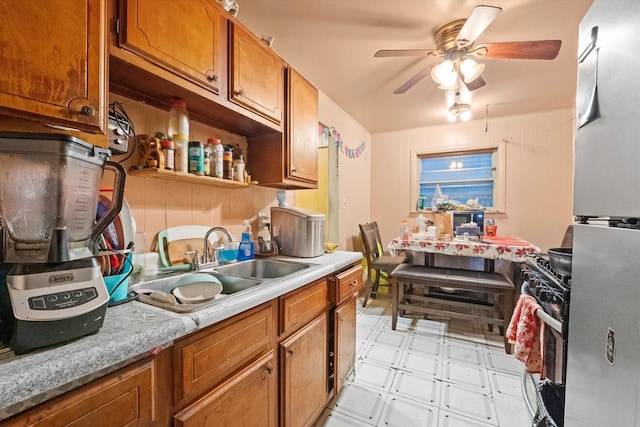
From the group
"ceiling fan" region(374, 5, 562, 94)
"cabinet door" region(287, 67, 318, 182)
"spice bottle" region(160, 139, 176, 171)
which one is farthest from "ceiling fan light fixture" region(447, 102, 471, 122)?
"spice bottle" region(160, 139, 176, 171)

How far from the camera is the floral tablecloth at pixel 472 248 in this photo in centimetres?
228

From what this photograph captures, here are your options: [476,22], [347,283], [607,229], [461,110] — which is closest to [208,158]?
[347,283]

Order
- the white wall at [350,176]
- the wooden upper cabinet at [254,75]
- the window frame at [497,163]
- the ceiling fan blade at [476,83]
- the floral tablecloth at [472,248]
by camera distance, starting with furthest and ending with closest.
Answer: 1. the window frame at [497,163]
2. the white wall at [350,176]
3. the floral tablecloth at [472,248]
4. the ceiling fan blade at [476,83]
5. the wooden upper cabinet at [254,75]

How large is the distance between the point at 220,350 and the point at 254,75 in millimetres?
1256

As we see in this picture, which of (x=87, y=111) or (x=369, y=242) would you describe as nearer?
(x=87, y=111)

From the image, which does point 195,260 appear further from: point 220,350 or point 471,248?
point 471,248

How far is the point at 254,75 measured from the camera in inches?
53.0

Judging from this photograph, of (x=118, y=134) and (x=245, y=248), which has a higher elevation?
(x=118, y=134)

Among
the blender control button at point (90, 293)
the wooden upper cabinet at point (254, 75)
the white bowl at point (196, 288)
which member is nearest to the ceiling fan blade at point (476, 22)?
the wooden upper cabinet at point (254, 75)

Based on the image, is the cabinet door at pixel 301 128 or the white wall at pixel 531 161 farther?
the white wall at pixel 531 161

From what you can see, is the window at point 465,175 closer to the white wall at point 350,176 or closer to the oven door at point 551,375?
the white wall at point 350,176

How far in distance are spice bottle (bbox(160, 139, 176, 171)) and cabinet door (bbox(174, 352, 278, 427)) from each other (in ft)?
2.89

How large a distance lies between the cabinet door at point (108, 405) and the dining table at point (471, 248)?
237 cm

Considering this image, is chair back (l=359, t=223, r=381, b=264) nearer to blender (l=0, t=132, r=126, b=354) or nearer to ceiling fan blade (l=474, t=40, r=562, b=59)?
ceiling fan blade (l=474, t=40, r=562, b=59)
